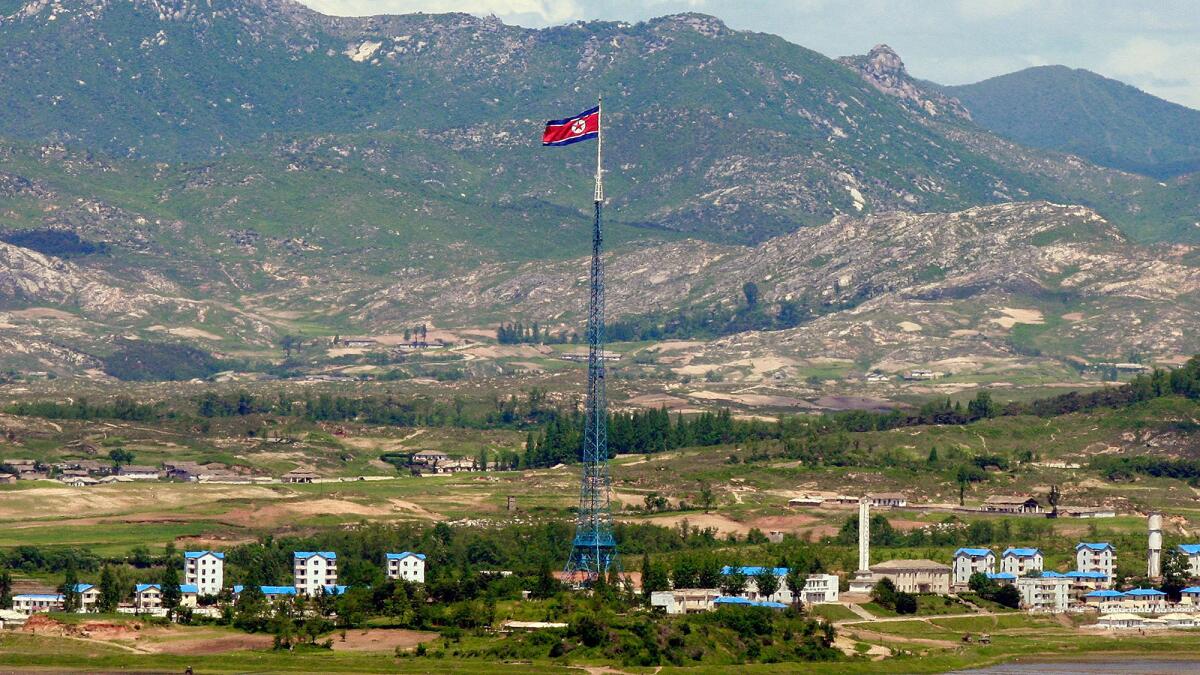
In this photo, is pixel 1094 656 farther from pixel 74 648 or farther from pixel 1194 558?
pixel 74 648

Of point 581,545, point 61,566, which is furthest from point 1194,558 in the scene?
point 61,566

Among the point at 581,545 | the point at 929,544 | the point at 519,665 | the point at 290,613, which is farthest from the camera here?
the point at 929,544

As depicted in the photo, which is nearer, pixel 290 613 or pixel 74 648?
pixel 74 648

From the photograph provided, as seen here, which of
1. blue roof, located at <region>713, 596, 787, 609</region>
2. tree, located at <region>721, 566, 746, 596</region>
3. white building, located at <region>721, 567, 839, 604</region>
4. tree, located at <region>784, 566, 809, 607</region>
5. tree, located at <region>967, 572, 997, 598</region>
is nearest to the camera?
blue roof, located at <region>713, 596, 787, 609</region>

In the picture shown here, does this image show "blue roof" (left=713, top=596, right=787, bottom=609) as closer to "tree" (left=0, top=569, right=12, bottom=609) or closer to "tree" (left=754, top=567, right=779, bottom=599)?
"tree" (left=754, top=567, right=779, bottom=599)

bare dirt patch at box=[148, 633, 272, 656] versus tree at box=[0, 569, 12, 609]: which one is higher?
tree at box=[0, 569, 12, 609]

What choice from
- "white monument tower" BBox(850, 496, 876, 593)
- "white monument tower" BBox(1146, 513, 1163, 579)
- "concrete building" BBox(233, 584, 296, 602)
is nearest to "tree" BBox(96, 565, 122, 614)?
"concrete building" BBox(233, 584, 296, 602)
